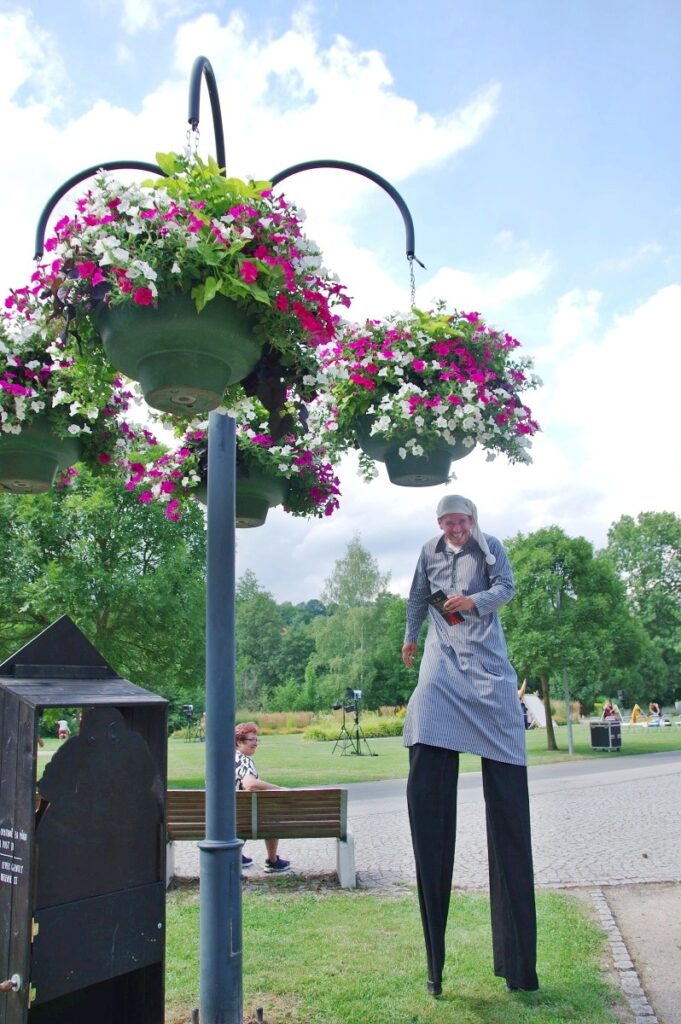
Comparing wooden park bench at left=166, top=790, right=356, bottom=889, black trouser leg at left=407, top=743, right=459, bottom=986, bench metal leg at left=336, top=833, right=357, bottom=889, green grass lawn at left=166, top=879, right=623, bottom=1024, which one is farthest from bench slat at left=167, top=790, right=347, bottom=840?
black trouser leg at left=407, top=743, right=459, bottom=986

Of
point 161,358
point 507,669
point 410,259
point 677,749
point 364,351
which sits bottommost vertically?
point 677,749

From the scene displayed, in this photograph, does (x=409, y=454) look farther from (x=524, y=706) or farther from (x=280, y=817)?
(x=524, y=706)

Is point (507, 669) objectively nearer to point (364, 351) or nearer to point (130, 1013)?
point (364, 351)

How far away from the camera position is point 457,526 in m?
4.54

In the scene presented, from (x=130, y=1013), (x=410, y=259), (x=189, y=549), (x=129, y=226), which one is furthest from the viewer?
(x=189, y=549)

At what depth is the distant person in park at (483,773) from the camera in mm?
4148

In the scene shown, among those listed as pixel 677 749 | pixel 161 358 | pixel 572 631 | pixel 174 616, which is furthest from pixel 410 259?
pixel 677 749

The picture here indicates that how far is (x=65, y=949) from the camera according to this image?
8.27 feet

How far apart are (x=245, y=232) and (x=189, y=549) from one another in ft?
56.8

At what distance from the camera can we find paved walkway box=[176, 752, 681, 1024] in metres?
4.98

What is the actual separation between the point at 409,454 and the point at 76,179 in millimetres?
1825

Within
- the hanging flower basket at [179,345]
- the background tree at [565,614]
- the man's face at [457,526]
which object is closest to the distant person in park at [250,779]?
the man's face at [457,526]

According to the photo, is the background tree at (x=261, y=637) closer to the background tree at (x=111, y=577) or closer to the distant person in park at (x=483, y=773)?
the background tree at (x=111, y=577)

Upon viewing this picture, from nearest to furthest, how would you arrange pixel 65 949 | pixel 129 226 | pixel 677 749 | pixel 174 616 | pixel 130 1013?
pixel 65 949
pixel 129 226
pixel 130 1013
pixel 174 616
pixel 677 749
